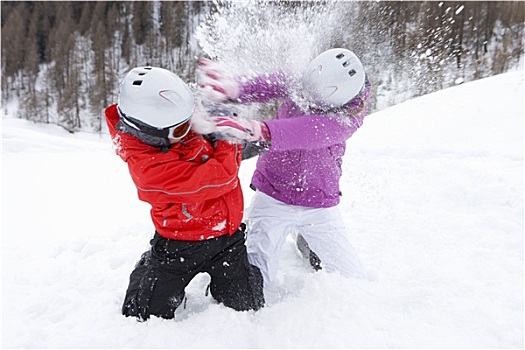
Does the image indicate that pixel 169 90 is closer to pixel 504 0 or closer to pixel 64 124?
pixel 504 0

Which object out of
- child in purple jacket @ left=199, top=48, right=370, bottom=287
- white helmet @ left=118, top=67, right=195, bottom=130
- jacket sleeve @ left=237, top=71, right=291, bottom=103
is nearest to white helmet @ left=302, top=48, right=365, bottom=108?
child in purple jacket @ left=199, top=48, right=370, bottom=287

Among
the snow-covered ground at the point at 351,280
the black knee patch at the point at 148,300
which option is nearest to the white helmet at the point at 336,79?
the snow-covered ground at the point at 351,280

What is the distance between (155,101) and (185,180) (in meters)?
0.35

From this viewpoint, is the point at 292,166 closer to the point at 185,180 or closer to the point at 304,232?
the point at 304,232

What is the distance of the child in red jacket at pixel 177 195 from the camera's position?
1.81m

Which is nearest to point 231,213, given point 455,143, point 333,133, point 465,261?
point 333,133

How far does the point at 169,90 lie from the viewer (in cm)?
180

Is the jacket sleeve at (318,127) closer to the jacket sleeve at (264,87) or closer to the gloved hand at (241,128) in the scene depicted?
the gloved hand at (241,128)

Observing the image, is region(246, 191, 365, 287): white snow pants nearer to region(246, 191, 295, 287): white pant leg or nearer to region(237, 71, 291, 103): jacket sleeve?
region(246, 191, 295, 287): white pant leg

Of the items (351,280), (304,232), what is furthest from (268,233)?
(351,280)

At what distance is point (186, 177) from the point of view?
6.07 ft

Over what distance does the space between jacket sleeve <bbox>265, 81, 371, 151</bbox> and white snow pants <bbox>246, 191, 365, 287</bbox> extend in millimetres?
511

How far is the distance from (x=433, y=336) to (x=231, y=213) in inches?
41.8

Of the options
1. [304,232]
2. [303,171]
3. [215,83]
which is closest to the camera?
[215,83]
